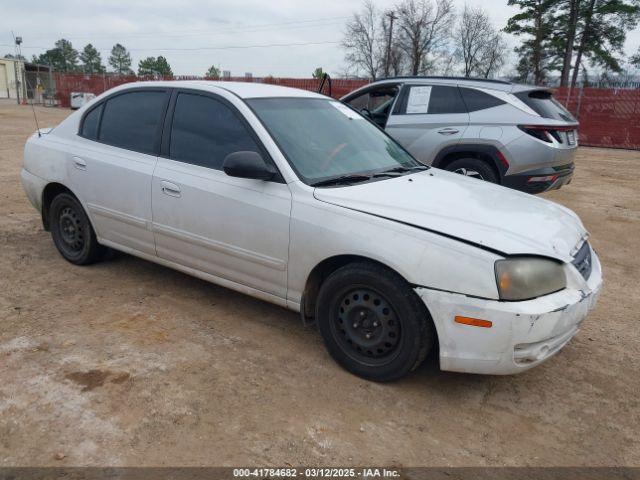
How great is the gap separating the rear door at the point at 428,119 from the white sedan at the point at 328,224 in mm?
2855

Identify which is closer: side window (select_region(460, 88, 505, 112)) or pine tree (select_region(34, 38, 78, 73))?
side window (select_region(460, 88, 505, 112))

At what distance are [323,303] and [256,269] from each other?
552mm

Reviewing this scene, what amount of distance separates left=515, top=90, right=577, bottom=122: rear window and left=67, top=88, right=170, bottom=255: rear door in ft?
15.1

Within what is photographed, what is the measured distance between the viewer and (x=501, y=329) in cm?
265

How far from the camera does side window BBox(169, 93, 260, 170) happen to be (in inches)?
142

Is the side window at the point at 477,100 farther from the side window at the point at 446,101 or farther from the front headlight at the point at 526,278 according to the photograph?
the front headlight at the point at 526,278

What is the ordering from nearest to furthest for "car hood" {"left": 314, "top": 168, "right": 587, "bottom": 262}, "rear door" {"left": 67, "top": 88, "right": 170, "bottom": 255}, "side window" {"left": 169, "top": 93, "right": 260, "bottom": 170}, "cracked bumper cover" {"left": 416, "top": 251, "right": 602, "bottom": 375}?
"cracked bumper cover" {"left": 416, "top": 251, "right": 602, "bottom": 375} → "car hood" {"left": 314, "top": 168, "right": 587, "bottom": 262} → "side window" {"left": 169, "top": 93, "right": 260, "bottom": 170} → "rear door" {"left": 67, "top": 88, "right": 170, "bottom": 255}

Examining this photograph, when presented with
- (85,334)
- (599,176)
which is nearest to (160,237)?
(85,334)

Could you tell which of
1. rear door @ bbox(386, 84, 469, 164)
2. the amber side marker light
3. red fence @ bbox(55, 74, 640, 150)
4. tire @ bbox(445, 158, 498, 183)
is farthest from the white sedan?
red fence @ bbox(55, 74, 640, 150)

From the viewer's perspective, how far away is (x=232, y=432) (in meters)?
2.61

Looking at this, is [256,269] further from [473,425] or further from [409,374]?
[473,425]

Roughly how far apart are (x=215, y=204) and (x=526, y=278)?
197cm

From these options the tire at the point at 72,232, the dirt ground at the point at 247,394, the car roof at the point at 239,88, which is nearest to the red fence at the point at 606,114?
the dirt ground at the point at 247,394

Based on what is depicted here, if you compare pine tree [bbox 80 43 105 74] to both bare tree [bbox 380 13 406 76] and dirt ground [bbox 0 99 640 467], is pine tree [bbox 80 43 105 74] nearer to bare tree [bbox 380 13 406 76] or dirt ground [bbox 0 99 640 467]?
bare tree [bbox 380 13 406 76]
